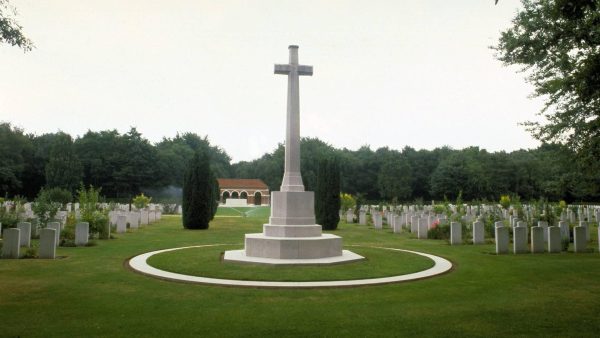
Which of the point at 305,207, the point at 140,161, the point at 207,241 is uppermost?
the point at 140,161

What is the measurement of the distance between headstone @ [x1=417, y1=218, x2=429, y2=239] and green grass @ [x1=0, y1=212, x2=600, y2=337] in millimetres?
7867

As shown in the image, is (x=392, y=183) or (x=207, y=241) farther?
(x=392, y=183)

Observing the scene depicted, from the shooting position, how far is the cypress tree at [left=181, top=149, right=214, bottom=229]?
2170 cm

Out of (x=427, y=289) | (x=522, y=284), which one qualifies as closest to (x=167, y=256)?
(x=427, y=289)

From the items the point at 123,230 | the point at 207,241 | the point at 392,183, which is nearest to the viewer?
the point at 207,241

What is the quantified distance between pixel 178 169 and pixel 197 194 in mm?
44176

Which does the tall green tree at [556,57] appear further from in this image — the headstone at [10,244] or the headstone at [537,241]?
the headstone at [10,244]

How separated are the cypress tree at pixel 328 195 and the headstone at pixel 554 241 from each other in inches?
434

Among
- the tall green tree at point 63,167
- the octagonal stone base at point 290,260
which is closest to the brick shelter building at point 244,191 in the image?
the tall green tree at point 63,167

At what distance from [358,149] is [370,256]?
7224 centimetres

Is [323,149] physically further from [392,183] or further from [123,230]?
[123,230]

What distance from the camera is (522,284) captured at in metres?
7.84

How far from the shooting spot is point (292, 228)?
1125cm

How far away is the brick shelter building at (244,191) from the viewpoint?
67375mm
